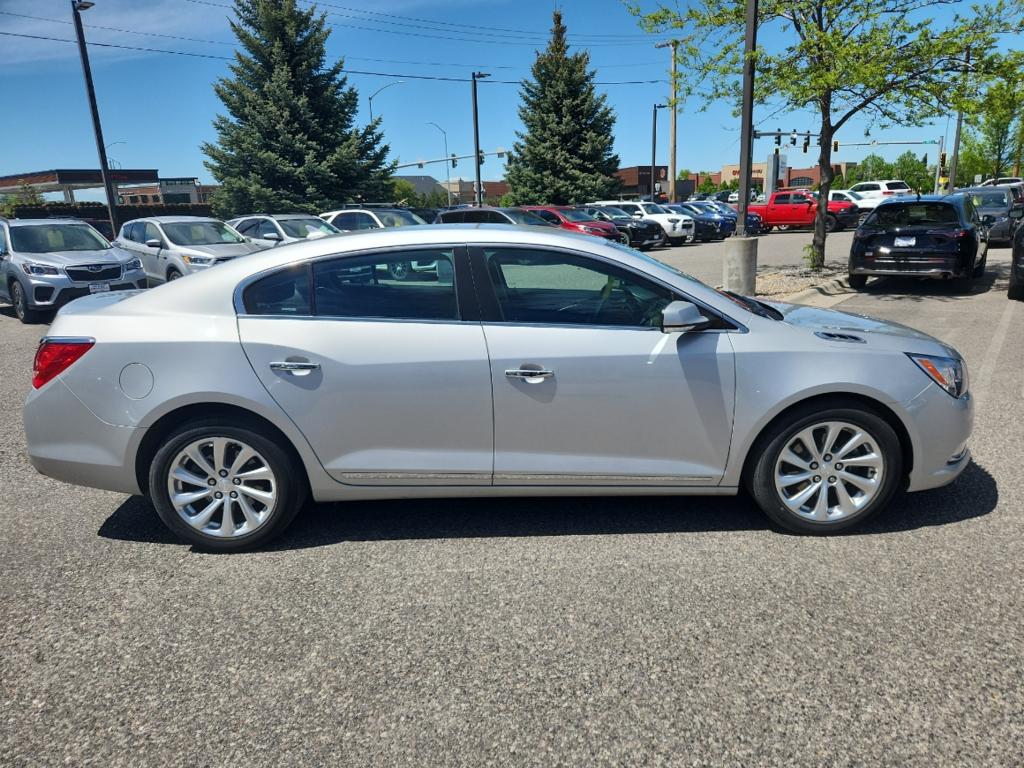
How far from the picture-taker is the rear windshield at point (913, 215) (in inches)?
464

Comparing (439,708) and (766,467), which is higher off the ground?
(766,467)

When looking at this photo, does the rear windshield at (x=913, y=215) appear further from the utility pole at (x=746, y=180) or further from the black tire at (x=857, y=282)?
the utility pole at (x=746, y=180)

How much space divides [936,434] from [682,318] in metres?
1.42

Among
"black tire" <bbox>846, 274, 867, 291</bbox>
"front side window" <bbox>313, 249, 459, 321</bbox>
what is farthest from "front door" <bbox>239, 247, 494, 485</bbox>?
"black tire" <bbox>846, 274, 867, 291</bbox>

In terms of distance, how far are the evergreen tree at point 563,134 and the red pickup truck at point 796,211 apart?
7979 millimetres

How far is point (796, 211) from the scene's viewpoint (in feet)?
106

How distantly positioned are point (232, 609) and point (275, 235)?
14101mm

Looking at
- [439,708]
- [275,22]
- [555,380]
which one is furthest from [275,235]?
[275,22]

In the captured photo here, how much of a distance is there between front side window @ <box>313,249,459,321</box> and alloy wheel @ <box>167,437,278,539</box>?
82 cm

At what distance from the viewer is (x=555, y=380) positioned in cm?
345

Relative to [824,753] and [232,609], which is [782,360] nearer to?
[824,753]

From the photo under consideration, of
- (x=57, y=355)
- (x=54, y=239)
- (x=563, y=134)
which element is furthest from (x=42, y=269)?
(x=563, y=134)

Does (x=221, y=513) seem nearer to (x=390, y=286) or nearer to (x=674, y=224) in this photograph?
(x=390, y=286)

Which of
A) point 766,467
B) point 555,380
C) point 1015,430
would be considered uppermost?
point 555,380
